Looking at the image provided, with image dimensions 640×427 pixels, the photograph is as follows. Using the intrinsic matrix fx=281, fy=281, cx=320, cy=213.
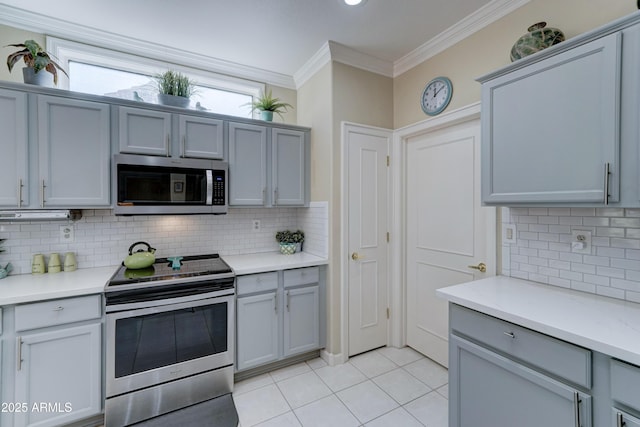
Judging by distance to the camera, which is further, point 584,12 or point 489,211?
point 489,211

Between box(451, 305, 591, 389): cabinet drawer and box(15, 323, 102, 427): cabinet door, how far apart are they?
230 centimetres

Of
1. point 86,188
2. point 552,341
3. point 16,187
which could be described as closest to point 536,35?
point 552,341

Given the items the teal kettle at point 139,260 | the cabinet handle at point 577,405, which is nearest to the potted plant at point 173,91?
the teal kettle at point 139,260

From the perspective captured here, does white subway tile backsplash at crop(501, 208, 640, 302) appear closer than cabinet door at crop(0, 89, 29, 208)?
Yes

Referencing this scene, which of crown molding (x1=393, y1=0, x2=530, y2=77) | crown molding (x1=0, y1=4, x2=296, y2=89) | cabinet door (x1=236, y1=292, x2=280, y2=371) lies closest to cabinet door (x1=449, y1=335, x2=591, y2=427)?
cabinet door (x1=236, y1=292, x2=280, y2=371)

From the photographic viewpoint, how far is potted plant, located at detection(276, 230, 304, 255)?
295cm

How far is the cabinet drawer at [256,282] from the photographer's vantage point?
7.62 feet

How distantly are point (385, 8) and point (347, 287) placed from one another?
2322mm

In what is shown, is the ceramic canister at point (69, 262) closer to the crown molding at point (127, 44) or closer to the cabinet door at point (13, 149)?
the cabinet door at point (13, 149)

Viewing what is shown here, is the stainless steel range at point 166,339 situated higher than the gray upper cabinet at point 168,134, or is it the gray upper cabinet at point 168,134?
the gray upper cabinet at point 168,134

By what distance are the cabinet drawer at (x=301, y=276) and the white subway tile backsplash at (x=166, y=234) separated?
20 cm

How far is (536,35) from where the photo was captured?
5.41 feet

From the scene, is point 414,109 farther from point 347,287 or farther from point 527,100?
point 347,287

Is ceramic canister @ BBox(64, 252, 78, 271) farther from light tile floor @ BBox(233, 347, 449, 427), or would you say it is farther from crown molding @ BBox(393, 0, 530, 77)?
crown molding @ BBox(393, 0, 530, 77)
